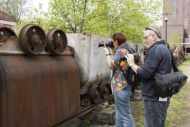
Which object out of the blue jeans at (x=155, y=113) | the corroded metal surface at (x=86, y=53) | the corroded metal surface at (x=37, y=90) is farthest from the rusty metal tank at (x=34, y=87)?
the blue jeans at (x=155, y=113)

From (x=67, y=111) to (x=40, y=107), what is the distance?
0.66 m

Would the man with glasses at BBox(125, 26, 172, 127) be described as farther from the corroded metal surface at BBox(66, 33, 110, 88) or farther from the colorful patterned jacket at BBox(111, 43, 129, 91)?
the corroded metal surface at BBox(66, 33, 110, 88)

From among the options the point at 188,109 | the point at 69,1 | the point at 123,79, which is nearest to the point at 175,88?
the point at 123,79

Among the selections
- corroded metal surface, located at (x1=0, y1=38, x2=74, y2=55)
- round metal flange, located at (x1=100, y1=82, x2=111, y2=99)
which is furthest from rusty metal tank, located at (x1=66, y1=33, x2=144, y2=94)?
corroded metal surface, located at (x1=0, y1=38, x2=74, y2=55)

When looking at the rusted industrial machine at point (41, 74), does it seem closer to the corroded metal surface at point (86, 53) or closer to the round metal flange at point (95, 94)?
the corroded metal surface at point (86, 53)

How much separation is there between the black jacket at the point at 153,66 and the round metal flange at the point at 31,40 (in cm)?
133

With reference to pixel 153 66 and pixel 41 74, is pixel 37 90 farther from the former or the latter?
pixel 153 66

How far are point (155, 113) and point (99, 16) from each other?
5478mm

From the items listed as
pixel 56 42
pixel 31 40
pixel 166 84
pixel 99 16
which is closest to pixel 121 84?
pixel 166 84

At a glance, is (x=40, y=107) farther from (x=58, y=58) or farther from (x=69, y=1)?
(x=69, y=1)

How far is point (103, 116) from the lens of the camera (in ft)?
13.7

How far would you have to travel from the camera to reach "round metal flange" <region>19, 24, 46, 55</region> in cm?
223

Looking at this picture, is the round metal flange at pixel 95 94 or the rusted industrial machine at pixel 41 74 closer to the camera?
the rusted industrial machine at pixel 41 74

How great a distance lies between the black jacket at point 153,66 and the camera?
2162 millimetres
